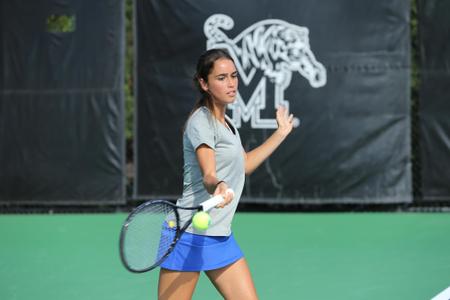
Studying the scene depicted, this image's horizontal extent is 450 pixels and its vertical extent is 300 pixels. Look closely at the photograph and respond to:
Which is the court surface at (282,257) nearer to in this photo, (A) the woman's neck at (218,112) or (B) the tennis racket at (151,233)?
(B) the tennis racket at (151,233)

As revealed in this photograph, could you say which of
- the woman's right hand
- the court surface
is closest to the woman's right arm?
the woman's right hand

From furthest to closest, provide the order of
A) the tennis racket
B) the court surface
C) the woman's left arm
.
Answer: the court surface
the woman's left arm
the tennis racket

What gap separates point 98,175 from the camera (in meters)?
9.65

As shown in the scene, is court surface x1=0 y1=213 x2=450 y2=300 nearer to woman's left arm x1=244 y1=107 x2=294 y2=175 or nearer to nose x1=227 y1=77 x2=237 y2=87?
woman's left arm x1=244 y1=107 x2=294 y2=175

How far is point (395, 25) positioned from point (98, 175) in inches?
148

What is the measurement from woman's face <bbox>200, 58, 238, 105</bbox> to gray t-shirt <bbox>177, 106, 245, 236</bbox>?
0.08 meters

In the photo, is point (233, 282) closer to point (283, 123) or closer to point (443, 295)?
point (283, 123)

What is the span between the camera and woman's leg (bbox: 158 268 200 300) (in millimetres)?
3562

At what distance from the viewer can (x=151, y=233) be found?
354 cm

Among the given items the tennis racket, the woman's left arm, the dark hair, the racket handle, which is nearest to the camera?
the racket handle

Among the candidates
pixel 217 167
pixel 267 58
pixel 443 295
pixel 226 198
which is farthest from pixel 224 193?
pixel 267 58

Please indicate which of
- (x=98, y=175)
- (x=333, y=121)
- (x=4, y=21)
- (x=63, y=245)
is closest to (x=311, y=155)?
(x=333, y=121)

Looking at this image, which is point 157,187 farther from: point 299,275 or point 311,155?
point 299,275

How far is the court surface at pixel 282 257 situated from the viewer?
5.61 meters
